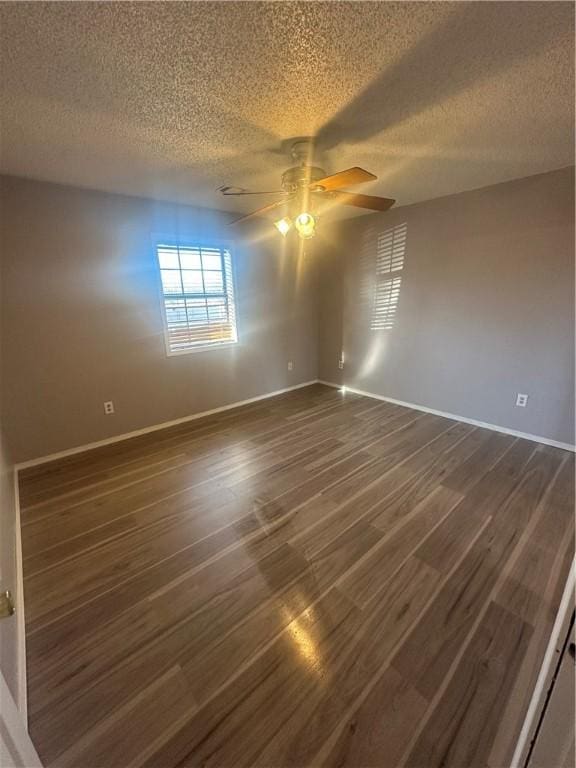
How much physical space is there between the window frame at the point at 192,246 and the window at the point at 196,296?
1cm

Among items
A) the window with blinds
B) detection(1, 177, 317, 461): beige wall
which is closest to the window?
detection(1, 177, 317, 461): beige wall

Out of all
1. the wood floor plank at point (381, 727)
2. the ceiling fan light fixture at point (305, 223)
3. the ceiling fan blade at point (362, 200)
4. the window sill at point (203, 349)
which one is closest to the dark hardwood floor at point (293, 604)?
the wood floor plank at point (381, 727)

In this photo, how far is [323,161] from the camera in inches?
86.2

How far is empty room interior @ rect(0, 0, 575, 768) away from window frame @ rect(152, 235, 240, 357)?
2 centimetres

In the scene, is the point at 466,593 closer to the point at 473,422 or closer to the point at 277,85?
the point at 473,422

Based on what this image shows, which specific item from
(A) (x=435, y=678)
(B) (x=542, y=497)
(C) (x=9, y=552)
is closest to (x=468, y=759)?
(A) (x=435, y=678)

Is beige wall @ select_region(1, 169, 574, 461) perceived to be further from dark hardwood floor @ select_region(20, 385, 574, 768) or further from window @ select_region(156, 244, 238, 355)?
dark hardwood floor @ select_region(20, 385, 574, 768)

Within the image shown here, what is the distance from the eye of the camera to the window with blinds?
348 cm

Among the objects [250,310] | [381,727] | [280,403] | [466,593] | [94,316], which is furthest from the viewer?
[280,403]

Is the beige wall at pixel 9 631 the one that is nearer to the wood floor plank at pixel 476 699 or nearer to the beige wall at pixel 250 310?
the wood floor plank at pixel 476 699

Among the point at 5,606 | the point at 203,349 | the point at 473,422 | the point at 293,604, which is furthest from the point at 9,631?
the point at 473,422

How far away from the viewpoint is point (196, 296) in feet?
11.3

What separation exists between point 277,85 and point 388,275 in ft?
8.52

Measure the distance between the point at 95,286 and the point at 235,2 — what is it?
2408mm
